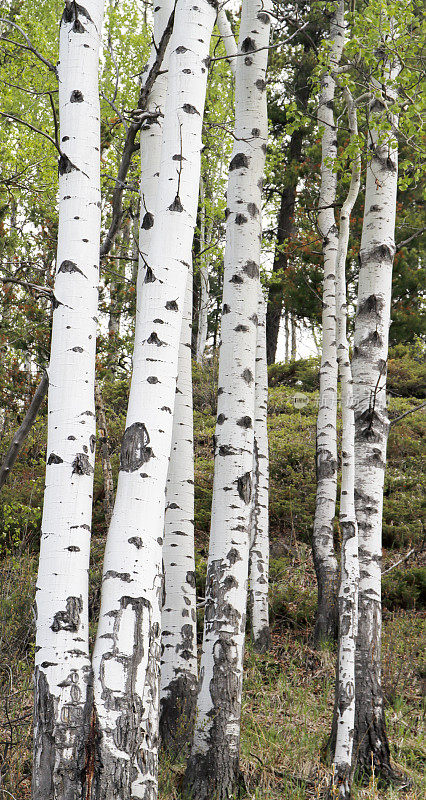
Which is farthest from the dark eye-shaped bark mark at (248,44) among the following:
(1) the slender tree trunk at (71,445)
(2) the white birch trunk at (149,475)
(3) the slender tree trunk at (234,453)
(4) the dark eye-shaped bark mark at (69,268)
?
(4) the dark eye-shaped bark mark at (69,268)

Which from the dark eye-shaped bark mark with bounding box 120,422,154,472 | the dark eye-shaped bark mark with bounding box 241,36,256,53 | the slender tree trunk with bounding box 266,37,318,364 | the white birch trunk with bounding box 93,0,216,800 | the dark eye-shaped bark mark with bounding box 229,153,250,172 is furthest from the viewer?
the slender tree trunk with bounding box 266,37,318,364

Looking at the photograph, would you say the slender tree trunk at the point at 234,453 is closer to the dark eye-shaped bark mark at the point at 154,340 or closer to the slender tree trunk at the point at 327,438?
the dark eye-shaped bark mark at the point at 154,340

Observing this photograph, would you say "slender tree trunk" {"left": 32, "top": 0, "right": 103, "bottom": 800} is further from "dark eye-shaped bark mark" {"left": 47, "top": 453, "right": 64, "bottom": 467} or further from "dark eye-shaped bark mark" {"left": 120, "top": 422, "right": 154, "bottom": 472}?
"dark eye-shaped bark mark" {"left": 120, "top": 422, "right": 154, "bottom": 472}

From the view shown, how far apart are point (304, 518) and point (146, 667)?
6.03m

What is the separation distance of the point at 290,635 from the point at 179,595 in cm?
279

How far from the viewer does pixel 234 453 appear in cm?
335

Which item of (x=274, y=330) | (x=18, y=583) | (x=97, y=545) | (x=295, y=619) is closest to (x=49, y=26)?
(x=274, y=330)

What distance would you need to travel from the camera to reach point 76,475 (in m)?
2.27

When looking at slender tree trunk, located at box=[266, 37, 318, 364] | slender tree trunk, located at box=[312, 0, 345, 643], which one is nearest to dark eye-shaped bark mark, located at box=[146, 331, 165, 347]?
slender tree trunk, located at box=[312, 0, 345, 643]

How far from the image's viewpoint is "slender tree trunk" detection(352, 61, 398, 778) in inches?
140

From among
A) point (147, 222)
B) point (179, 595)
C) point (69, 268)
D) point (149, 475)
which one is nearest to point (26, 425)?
point (179, 595)

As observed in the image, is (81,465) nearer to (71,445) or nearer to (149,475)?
(71,445)

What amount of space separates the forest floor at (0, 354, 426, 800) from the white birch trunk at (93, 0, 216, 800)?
1.08m

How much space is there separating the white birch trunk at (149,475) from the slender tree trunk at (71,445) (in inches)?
4.0
